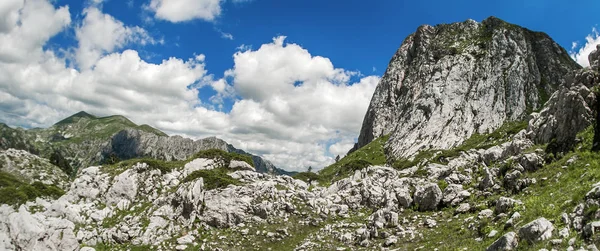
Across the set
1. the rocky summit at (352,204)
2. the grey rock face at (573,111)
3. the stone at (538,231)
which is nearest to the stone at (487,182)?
the rocky summit at (352,204)

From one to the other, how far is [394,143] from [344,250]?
4081 inches

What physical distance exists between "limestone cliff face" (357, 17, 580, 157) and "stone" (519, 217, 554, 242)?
103426 millimetres

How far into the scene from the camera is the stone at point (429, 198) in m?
38.9

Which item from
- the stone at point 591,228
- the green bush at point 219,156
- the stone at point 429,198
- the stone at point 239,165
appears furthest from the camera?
the green bush at point 219,156

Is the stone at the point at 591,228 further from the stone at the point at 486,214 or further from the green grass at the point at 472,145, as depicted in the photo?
the green grass at the point at 472,145

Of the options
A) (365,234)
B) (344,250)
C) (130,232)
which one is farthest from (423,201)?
(130,232)

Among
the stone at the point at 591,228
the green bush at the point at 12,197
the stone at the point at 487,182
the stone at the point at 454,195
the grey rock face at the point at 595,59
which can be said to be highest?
the grey rock face at the point at 595,59

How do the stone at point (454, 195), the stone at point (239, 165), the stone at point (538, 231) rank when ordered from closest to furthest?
the stone at point (538, 231)
the stone at point (454, 195)
the stone at point (239, 165)

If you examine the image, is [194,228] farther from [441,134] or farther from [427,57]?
[427,57]

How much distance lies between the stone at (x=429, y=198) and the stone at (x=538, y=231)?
22432mm

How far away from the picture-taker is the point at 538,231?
1625 centimetres

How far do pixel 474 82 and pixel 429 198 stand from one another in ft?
339

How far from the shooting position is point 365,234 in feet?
115

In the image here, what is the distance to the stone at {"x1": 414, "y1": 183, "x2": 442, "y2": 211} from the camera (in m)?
38.9
